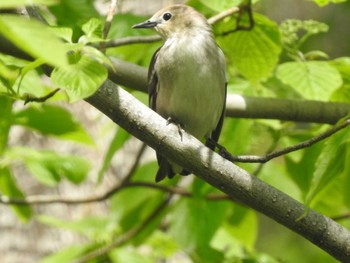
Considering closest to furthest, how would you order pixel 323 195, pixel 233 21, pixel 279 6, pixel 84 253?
pixel 233 21 < pixel 323 195 < pixel 84 253 < pixel 279 6

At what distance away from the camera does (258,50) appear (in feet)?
9.53

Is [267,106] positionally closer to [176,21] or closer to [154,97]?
[154,97]

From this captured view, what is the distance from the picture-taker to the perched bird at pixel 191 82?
10.3 feet

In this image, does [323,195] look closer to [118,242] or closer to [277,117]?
[277,117]

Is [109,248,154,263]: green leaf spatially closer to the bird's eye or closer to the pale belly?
the pale belly

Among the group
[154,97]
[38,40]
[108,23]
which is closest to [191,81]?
[154,97]

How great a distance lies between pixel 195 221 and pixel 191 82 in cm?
69

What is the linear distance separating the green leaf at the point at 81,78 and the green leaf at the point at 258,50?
3.66ft

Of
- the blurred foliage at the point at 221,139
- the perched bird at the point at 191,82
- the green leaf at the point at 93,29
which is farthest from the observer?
the perched bird at the point at 191,82

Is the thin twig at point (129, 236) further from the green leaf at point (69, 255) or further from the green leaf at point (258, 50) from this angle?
the green leaf at point (258, 50)

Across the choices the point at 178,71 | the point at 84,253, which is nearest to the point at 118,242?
the point at 84,253

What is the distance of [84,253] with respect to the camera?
3600mm

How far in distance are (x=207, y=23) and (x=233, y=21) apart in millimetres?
146

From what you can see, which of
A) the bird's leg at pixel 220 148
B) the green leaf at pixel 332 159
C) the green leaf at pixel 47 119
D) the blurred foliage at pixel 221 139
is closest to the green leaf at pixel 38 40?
the blurred foliage at pixel 221 139
